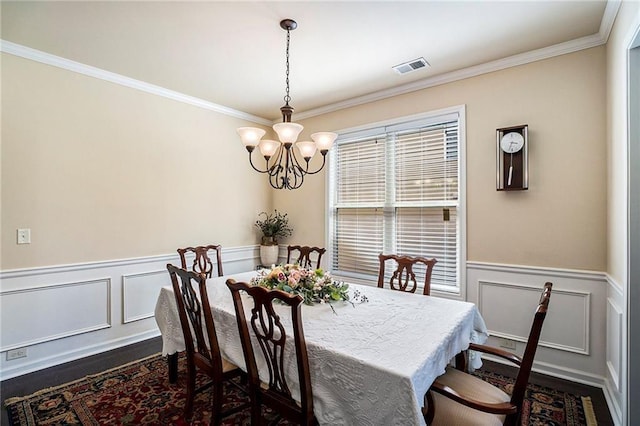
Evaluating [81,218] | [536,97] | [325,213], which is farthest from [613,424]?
[81,218]

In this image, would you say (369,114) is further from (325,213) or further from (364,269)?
(364,269)

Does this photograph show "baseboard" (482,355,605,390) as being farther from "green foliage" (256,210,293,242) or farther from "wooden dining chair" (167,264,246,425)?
"green foliage" (256,210,293,242)

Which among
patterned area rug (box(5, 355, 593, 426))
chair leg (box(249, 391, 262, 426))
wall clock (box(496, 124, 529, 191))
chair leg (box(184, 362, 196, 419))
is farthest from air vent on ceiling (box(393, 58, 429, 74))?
chair leg (box(184, 362, 196, 419))

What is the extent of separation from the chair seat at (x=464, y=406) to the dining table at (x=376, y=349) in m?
0.15

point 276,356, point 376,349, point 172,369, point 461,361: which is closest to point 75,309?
point 172,369

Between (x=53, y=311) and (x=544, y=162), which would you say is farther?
(x=53, y=311)

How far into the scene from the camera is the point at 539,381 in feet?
8.68

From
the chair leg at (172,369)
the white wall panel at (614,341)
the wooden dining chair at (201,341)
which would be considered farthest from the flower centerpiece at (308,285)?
the white wall panel at (614,341)

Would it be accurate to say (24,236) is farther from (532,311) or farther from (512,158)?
(532,311)

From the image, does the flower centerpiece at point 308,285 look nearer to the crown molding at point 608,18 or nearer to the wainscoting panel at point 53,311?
the wainscoting panel at point 53,311

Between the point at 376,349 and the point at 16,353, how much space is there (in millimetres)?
3125

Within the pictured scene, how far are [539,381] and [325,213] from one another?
2.78m

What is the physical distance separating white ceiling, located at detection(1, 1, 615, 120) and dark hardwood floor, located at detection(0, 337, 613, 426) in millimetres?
2748

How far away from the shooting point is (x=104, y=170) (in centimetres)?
324
